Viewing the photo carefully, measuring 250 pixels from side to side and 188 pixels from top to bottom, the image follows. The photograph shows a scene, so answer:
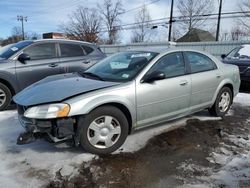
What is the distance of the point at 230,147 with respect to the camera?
170 inches

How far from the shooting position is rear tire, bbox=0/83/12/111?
6418mm

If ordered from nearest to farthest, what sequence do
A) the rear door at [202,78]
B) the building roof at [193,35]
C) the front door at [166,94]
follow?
1. the front door at [166,94]
2. the rear door at [202,78]
3. the building roof at [193,35]

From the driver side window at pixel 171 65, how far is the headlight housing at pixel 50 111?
5.12 feet

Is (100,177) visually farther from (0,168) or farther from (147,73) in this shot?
(147,73)

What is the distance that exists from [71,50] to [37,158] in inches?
167

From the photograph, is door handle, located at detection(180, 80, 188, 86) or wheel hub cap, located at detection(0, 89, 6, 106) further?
wheel hub cap, located at detection(0, 89, 6, 106)

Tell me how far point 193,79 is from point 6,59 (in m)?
4.38

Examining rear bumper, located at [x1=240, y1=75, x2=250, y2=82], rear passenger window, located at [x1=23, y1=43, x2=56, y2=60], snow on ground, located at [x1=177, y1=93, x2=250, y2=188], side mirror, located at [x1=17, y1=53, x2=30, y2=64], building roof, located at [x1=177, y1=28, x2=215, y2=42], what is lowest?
snow on ground, located at [x1=177, y1=93, x2=250, y2=188]

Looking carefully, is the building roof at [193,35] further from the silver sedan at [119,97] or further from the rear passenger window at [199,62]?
the silver sedan at [119,97]

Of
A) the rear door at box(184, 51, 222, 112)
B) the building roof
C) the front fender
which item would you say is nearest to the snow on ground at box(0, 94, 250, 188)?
the front fender

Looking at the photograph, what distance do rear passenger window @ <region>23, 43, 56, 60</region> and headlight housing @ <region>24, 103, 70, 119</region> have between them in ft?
11.8

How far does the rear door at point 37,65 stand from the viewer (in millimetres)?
6629

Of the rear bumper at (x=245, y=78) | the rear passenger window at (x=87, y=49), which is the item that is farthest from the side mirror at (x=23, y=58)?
the rear bumper at (x=245, y=78)

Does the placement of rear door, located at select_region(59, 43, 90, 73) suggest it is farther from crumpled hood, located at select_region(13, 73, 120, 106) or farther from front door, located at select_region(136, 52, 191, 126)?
front door, located at select_region(136, 52, 191, 126)
